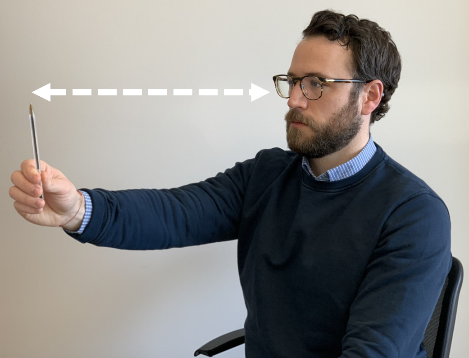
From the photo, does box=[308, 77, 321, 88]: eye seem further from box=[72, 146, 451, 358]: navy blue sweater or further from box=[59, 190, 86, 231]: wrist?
box=[59, 190, 86, 231]: wrist

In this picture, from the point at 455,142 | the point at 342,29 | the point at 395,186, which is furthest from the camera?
the point at 455,142

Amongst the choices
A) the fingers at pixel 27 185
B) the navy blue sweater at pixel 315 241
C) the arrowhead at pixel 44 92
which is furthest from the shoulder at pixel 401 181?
the arrowhead at pixel 44 92

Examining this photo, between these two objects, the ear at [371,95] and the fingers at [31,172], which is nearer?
the fingers at [31,172]

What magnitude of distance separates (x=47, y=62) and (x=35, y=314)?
922mm

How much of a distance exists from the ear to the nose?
0.54 feet

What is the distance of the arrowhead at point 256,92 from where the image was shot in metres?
1.89

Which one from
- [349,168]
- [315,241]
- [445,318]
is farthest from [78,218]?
[445,318]

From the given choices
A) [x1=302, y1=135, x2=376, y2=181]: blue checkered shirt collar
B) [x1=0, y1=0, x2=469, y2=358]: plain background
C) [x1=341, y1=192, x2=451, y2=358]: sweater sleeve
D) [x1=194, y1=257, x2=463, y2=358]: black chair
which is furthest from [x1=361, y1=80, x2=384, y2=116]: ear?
[x1=0, y1=0, x2=469, y2=358]: plain background

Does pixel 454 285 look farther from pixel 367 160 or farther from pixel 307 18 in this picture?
pixel 307 18

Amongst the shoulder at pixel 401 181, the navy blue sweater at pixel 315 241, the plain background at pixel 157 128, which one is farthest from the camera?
the plain background at pixel 157 128

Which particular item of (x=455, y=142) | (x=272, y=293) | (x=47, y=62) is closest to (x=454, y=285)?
(x=272, y=293)

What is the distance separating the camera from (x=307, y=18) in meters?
Answer: 1.87

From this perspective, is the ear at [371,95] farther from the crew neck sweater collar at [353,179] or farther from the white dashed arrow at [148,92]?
the white dashed arrow at [148,92]

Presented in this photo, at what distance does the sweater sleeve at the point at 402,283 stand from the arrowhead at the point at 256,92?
33.2 inches
